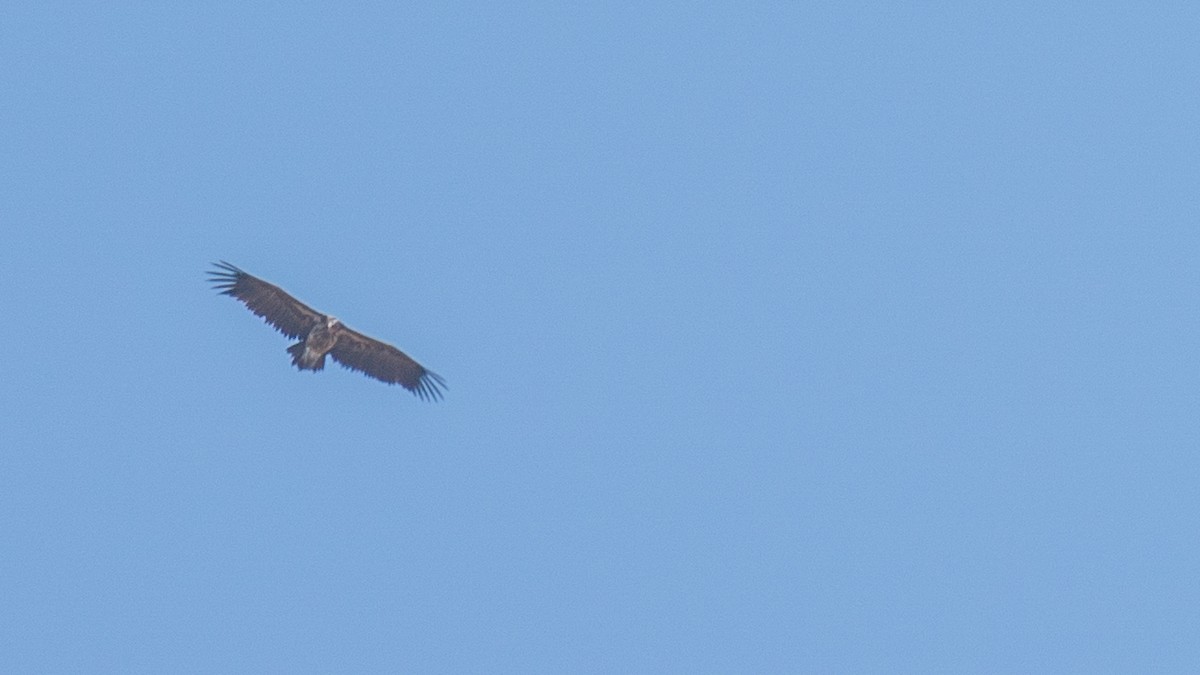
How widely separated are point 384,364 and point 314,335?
1.66m

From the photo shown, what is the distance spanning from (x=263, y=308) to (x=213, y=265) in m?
1.22

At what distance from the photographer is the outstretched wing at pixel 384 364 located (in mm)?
53688

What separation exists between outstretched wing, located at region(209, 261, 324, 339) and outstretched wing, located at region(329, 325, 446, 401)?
817mm

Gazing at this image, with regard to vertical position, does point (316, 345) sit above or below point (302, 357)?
above

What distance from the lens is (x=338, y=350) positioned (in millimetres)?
53656

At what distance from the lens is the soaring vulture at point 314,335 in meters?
52.7

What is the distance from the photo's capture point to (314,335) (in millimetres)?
52906

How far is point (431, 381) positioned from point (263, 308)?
3.19m

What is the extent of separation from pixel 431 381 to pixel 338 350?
167 cm

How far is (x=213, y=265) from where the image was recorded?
5225 centimetres

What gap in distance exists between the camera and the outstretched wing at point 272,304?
173ft

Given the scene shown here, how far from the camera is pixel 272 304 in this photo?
5294 cm

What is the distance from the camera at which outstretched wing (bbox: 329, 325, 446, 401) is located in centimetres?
5369

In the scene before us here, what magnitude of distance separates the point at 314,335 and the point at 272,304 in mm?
870
